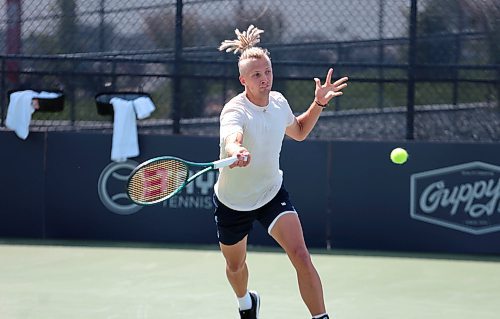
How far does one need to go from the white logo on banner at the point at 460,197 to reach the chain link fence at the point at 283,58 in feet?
1.39

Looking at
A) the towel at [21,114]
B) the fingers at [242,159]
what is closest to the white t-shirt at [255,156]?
the fingers at [242,159]

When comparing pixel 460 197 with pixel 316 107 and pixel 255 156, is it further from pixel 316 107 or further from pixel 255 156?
pixel 255 156

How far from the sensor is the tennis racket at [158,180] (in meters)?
4.93

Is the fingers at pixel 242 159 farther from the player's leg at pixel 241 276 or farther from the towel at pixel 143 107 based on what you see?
the towel at pixel 143 107

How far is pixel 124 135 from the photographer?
8.50m

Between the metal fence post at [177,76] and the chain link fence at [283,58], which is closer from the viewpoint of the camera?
the chain link fence at [283,58]

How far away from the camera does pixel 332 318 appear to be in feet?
19.1

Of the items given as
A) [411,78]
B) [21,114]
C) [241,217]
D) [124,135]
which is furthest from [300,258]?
[21,114]

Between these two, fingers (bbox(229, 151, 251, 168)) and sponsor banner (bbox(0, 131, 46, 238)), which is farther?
sponsor banner (bbox(0, 131, 46, 238))

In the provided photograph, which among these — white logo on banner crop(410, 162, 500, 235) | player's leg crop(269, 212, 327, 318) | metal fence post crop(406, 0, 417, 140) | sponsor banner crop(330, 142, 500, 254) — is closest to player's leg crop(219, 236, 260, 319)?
player's leg crop(269, 212, 327, 318)

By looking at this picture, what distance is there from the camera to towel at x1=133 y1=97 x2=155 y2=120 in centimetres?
857

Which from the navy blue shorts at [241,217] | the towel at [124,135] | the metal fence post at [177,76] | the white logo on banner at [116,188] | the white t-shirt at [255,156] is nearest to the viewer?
the white t-shirt at [255,156]

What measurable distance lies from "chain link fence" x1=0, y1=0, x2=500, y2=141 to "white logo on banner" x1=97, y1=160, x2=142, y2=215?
1.79 ft

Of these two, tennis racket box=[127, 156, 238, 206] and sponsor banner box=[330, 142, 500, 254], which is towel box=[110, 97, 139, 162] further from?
tennis racket box=[127, 156, 238, 206]
